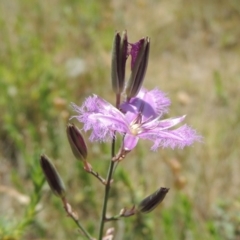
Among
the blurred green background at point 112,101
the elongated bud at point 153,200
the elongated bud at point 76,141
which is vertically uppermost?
the blurred green background at point 112,101

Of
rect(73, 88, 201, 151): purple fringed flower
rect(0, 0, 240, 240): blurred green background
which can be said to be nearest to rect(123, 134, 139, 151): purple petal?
rect(73, 88, 201, 151): purple fringed flower

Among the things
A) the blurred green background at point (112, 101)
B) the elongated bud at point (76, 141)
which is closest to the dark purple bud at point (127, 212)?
the elongated bud at point (76, 141)

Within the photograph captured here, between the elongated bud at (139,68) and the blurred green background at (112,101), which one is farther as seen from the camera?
the blurred green background at (112,101)

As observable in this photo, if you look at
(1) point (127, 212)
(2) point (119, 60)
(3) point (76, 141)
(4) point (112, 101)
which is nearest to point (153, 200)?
(1) point (127, 212)

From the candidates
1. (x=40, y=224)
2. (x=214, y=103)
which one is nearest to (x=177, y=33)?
(x=214, y=103)

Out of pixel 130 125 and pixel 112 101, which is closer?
pixel 130 125

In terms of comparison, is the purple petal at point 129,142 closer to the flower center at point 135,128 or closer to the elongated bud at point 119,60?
the flower center at point 135,128

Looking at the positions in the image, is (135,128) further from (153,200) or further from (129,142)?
(153,200)
